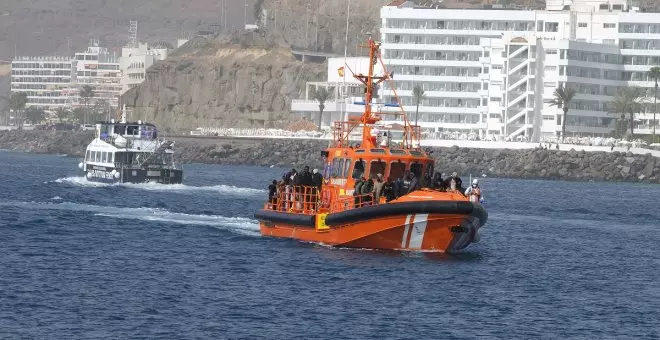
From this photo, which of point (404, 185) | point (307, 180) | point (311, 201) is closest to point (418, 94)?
point (307, 180)

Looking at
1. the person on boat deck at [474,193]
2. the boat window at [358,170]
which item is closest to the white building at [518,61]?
the person on boat deck at [474,193]

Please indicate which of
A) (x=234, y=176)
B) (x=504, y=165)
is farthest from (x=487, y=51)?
(x=234, y=176)

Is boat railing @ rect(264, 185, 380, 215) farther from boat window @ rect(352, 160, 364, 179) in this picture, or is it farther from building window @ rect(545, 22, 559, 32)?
building window @ rect(545, 22, 559, 32)

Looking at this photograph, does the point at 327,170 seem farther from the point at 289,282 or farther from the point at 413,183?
the point at 289,282

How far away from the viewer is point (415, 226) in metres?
50.8

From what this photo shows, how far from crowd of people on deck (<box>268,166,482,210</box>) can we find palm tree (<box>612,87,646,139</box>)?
4703 inches

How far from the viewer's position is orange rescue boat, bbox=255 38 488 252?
1976 inches

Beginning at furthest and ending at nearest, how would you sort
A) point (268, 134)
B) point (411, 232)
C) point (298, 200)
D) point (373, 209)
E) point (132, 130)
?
point (268, 134), point (132, 130), point (298, 200), point (411, 232), point (373, 209)

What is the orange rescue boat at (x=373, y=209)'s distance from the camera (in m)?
50.2

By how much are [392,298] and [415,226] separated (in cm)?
779

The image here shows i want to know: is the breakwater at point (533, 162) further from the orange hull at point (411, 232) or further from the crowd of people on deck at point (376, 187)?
the orange hull at point (411, 232)

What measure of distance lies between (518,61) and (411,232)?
12618cm

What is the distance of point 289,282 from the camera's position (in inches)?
1796

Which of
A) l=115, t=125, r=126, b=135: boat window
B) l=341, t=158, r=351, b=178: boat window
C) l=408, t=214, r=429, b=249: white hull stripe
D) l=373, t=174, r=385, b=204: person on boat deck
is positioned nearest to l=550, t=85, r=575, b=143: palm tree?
l=115, t=125, r=126, b=135: boat window
